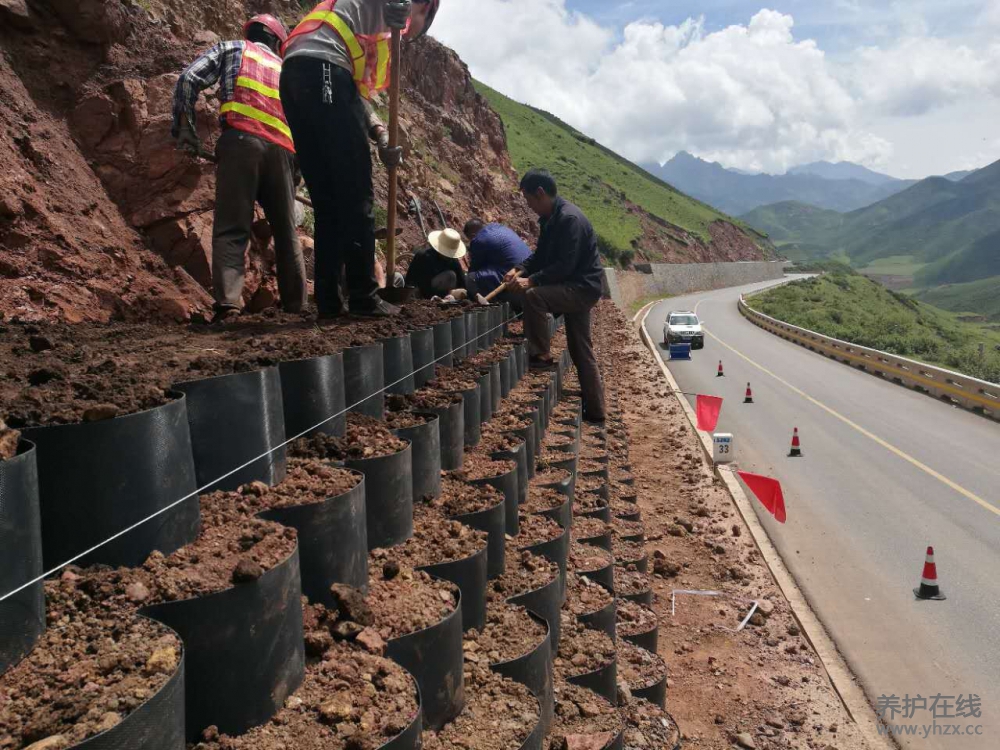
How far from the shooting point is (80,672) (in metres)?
1.40

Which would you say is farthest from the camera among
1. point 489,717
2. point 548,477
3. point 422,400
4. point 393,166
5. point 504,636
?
point 393,166

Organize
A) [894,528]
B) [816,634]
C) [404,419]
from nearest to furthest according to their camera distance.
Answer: [404,419], [816,634], [894,528]

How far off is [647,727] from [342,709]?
1.79 metres

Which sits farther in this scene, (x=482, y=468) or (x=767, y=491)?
Answer: (x=767, y=491)

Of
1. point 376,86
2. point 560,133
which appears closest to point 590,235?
point 376,86

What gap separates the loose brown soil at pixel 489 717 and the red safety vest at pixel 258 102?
3912 millimetres

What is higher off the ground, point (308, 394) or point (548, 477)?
point (308, 394)

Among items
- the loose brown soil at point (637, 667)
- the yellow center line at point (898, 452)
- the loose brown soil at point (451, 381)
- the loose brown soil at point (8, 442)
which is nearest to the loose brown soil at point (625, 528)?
the loose brown soil at point (637, 667)

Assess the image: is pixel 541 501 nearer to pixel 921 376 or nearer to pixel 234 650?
pixel 234 650

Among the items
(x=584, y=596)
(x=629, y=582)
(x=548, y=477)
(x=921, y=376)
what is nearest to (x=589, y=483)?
(x=548, y=477)

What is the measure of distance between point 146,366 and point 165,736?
1.62 meters

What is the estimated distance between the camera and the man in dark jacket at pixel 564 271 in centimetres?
669

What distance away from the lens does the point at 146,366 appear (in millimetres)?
2686

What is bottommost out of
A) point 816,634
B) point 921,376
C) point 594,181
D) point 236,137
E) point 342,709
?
point 816,634
